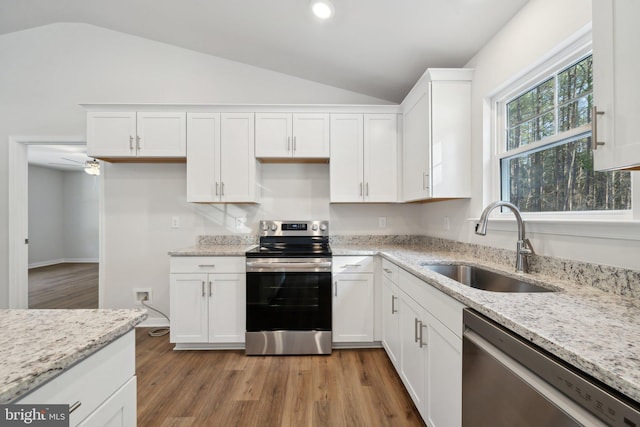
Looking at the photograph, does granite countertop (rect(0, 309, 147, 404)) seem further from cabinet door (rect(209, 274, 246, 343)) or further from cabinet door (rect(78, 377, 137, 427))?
cabinet door (rect(209, 274, 246, 343))

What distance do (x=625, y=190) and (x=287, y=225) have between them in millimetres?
2420

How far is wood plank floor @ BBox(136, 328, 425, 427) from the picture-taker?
167 centimetres

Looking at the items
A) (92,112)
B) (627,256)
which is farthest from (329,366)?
(92,112)

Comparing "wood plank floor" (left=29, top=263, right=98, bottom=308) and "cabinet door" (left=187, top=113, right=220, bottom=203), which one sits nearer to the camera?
"cabinet door" (left=187, top=113, right=220, bottom=203)

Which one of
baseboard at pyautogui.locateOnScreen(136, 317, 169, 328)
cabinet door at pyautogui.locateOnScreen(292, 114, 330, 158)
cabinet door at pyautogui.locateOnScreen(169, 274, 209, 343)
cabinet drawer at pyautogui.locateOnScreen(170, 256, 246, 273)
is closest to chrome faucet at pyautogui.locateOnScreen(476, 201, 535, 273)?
cabinet door at pyautogui.locateOnScreen(292, 114, 330, 158)

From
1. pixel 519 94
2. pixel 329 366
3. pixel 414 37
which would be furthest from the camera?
pixel 329 366

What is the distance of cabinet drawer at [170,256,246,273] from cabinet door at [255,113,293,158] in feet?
3.39

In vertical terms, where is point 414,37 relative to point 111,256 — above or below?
above

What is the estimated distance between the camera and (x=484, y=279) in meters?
1.70

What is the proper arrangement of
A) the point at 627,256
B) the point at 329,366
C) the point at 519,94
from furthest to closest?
the point at 329,366, the point at 519,94, the point at 627,256

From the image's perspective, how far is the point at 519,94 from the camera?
1.79 metres

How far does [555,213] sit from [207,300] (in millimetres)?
2560

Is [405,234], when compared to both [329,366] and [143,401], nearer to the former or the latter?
[329,366]

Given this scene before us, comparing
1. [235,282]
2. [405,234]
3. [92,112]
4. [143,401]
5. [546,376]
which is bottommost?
[143,401]
